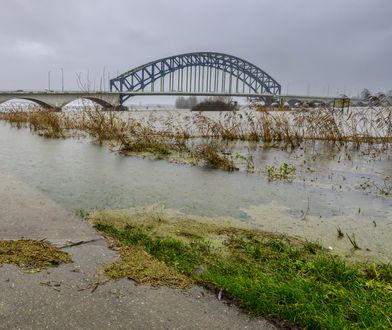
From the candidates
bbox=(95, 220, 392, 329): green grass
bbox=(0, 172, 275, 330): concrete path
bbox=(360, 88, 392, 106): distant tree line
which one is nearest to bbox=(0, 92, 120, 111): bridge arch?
bbox=(360, 88, 392, 106): distant tree line

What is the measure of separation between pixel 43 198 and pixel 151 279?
4193 millimetres

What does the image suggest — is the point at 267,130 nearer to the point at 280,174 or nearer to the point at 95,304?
the point at 280,174

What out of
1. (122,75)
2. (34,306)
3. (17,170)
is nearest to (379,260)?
(34,306)

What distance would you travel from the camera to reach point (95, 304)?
10.5ft

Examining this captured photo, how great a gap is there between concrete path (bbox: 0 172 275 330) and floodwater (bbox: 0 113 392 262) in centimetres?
261

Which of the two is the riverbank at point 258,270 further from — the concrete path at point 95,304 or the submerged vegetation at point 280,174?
the submerged vegetation at point 280,174

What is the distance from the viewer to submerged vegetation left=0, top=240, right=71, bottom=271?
12.7 ft

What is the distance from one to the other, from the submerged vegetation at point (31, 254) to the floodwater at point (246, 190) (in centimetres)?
232

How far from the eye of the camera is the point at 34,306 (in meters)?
3.10

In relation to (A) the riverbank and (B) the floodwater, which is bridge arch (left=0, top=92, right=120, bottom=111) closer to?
(B) the floodwater

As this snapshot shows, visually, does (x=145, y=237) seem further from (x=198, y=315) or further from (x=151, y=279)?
(x=198, y=315)

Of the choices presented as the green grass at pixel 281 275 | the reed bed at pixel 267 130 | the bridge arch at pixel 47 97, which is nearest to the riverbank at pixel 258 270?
the green grass at pixel 281 275

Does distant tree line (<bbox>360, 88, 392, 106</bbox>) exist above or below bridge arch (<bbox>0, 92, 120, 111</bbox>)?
below

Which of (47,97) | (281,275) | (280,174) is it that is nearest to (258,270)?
(281,275)
